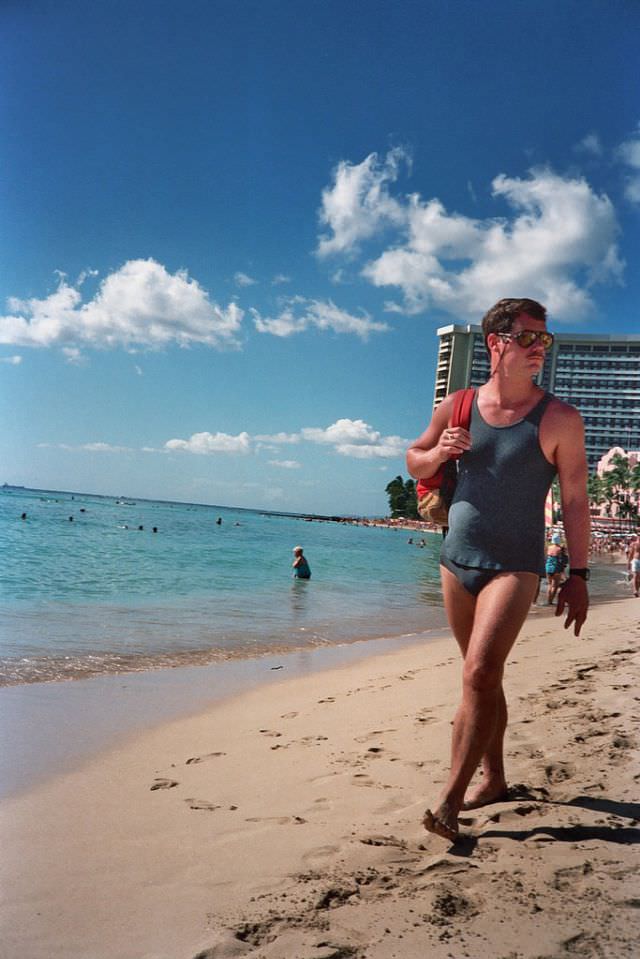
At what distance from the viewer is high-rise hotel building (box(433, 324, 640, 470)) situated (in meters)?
136

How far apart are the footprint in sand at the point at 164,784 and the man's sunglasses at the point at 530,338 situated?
2.79 meters

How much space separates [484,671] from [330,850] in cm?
87

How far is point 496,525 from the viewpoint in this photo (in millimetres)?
2643

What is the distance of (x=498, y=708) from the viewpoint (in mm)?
2914

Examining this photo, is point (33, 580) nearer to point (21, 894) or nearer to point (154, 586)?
point (154, 586)

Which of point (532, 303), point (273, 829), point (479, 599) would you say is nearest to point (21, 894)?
point (273, 829)

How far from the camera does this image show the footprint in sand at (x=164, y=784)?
358 centimetres

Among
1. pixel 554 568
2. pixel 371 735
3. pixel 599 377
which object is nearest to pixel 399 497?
pixel 599 377

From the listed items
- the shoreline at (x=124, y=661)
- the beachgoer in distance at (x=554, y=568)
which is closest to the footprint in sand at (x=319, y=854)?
the shoreline at (x=124, y=661)

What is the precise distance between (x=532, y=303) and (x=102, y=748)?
377cm

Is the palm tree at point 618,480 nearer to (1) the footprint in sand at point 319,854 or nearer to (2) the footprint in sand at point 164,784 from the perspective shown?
(2) the footprint in sand at point 164,784

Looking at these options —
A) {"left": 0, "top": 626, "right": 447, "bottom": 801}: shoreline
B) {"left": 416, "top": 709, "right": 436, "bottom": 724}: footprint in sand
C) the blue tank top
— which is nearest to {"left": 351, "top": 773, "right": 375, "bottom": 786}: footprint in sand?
{"left": 416, "top": 709, "right": 436, "bottom": 724}: footprint in sand

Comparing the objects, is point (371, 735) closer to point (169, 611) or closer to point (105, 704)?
point (105, 704)

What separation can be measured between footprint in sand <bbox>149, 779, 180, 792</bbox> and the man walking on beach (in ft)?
5.24
